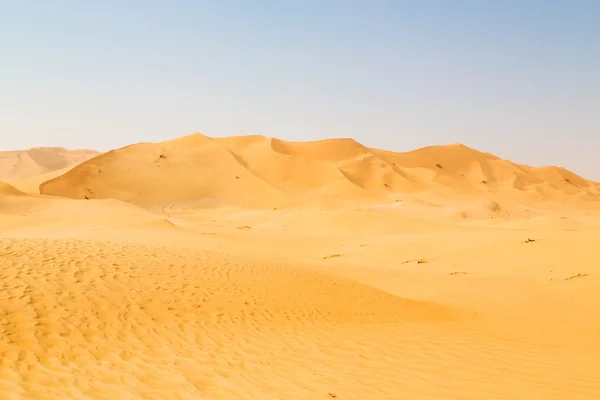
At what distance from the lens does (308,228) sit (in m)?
31.1

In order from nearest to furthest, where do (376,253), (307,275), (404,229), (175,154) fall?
(307,275) < (376,253) < (404,229) < (175,154)

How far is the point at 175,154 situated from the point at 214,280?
46.0m

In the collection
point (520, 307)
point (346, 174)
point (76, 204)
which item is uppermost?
point (346, 174)

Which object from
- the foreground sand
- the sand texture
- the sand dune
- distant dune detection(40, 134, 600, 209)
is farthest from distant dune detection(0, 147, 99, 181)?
the foreground sand

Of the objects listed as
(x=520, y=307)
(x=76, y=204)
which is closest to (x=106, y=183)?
(x=76, y=204)

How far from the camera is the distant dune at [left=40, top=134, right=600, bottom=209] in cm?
4678

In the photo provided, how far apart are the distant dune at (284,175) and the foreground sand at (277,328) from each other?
32791 mm

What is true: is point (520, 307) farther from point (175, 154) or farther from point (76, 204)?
point (175, 154)

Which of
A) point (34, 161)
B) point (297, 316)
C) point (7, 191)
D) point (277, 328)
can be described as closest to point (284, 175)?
point (7, 191)

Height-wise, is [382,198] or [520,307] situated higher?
[382,198]

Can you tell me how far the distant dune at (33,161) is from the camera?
292ft

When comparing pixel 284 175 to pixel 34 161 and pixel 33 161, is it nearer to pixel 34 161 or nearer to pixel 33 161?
pixel 33 161

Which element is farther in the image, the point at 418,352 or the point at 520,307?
the point at 520,307

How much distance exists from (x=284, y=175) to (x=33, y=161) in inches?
2678
